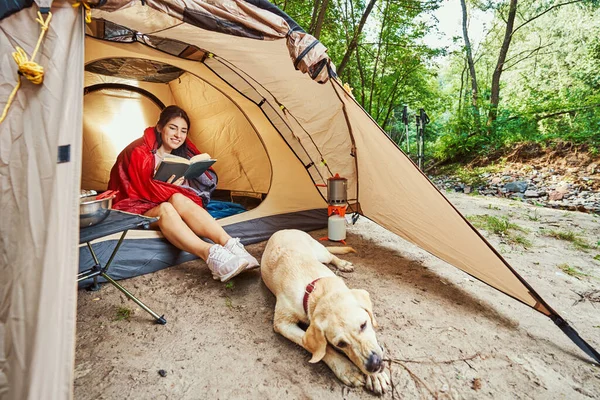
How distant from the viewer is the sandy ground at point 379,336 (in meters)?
1.37

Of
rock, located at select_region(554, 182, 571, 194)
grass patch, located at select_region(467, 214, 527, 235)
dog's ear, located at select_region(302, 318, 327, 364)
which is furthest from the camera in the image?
rock, located at select_region(554, 182, 571, 194)

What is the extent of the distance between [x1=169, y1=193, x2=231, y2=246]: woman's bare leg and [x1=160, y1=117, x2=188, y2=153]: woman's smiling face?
2.05 ft

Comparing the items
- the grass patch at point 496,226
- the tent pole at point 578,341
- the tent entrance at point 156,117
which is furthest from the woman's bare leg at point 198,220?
the grass patch at point 496,226

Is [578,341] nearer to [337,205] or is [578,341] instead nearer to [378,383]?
[378,383]

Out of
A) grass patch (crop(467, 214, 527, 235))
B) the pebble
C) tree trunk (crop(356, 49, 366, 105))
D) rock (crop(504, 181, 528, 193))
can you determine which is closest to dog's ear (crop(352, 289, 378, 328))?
grass patch (crop(467, 214, 527, 235))

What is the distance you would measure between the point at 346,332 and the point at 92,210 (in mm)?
1405

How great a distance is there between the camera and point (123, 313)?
1.93 m

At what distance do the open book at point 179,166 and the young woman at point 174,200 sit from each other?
64mm

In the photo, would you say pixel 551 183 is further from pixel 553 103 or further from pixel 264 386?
pixel 264 386

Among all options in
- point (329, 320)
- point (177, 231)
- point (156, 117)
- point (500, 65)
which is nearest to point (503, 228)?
point (329, 320)

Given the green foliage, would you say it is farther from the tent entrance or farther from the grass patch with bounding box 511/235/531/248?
the tent entrance

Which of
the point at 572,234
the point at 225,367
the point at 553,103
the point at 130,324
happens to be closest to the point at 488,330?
the point at 225,367

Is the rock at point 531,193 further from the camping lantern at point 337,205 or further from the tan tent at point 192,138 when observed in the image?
the camping lantern at point 337,205

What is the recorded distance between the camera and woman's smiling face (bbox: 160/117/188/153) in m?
2.90
